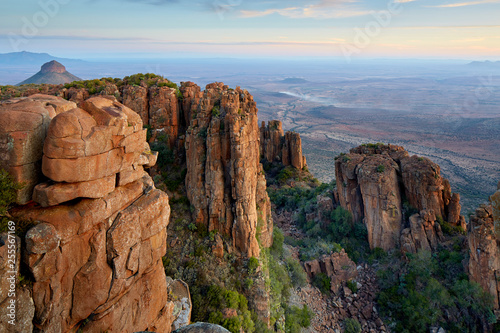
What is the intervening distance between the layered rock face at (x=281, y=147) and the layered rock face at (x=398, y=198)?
19.5 metres

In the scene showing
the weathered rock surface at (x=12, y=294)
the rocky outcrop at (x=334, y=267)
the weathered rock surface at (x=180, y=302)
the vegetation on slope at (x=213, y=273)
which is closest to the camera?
the weathered rock surface at (x=12, y=294)

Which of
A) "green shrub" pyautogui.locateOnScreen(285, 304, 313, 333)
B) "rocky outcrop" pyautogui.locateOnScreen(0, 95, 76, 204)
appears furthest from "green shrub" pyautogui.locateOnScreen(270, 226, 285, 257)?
"rocky outcrop" pyautogui.locateOnScreen(0, 95, 76, 204)

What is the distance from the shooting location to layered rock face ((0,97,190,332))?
8.68 m

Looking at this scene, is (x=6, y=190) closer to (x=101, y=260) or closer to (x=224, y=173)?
(x=101, y=260)

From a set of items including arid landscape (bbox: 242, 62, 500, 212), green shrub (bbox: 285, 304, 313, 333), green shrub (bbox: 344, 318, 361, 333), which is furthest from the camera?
arid landscape (bbox: 242, 62, 500, 212)

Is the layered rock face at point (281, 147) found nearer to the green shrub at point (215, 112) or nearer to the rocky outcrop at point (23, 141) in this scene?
the green shrub at point (215, 112)

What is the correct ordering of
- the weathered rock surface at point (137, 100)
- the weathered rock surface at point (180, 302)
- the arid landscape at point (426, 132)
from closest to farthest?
the weathered rock surface at point (180, 302) → the weathered rock surface at point (137, 100) → the arid landscape at point (426, 132)

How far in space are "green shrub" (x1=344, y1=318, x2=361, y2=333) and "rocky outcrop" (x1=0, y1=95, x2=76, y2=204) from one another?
24669mm

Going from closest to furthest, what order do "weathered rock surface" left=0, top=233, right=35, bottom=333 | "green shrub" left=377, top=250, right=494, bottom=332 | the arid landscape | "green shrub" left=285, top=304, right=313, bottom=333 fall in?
"weathered rock surface" left=0, top=233, right=35, bottom=333
"green shrub" left=377, top=250, right=494, bottom=332
"green shrub" left=285, top=304, right=313, bottom=333
the arid landscape

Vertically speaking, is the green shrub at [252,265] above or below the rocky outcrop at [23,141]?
below

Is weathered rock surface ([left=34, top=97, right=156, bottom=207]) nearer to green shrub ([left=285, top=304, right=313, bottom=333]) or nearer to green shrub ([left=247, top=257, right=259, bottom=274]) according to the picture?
green shrub ([left=247, top=257, right=259, bottom=274])

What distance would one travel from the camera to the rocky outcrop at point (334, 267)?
29203mm

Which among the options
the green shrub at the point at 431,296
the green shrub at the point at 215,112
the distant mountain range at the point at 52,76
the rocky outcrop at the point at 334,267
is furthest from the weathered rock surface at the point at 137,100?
the distant mountain range at the point at 52,76

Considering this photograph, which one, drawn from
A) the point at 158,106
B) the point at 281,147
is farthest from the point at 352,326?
the point at 281,147
